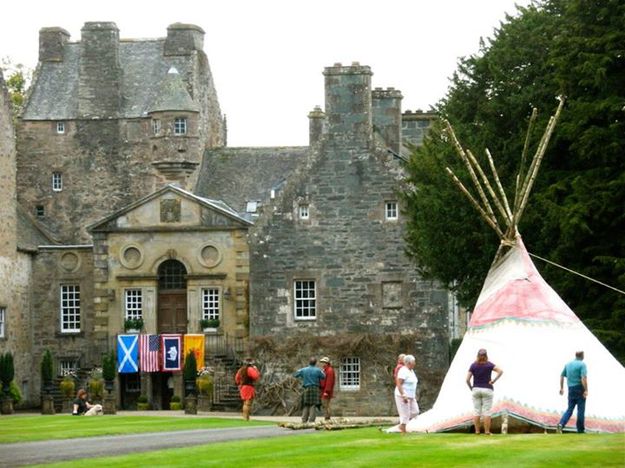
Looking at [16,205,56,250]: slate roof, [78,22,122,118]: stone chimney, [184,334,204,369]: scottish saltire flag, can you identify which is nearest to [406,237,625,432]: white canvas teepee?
[184,334,204,369]: scottish saltire flag

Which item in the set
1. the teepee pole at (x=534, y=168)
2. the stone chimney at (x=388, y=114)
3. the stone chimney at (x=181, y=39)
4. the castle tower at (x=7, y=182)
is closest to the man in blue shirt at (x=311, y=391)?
the teepee pole at (x=534, y=168)

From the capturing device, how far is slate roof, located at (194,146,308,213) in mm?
78062

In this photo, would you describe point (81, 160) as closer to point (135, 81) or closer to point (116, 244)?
point (135, 81)

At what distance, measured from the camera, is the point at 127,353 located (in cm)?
6738

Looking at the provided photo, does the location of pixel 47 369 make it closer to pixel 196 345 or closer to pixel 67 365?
pixel 196 345

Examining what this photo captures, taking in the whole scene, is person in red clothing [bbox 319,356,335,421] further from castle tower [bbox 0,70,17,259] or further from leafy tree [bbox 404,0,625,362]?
castle tower [bbox 0,70,17,259]

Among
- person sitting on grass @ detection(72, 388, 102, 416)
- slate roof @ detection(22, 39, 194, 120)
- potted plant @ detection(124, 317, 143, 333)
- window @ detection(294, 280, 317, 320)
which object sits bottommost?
person sitting on grass @ detection(72, 388, 102, 416)

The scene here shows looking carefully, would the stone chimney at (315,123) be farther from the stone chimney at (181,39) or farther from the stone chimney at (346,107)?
the stone chimney at (346,107)

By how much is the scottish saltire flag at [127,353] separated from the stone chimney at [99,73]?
1733cm

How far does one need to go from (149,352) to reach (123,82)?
1906cm

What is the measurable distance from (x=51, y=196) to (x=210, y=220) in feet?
48.6

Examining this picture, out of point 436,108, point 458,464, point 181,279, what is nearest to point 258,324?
A: point 181,279

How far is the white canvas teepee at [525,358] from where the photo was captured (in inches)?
1453

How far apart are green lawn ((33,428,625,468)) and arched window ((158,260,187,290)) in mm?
35088
